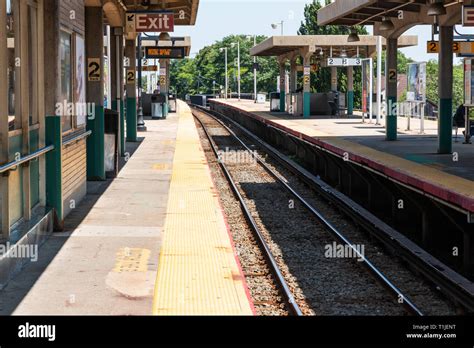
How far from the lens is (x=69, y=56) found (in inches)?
521

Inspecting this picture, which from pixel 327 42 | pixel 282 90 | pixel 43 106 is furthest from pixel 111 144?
pixel 282 90

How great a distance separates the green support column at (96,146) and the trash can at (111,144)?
0.51 metres

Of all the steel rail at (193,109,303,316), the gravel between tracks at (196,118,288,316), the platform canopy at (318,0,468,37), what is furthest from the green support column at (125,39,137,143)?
the gravel between tracks at (196,118,288,316)

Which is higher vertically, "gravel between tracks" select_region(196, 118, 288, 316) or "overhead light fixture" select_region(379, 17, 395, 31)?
"overhead light fixture" select_region(379, 17, 395, 31)

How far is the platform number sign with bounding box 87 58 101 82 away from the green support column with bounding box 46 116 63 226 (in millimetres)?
5036

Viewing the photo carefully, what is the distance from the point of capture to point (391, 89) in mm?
24828

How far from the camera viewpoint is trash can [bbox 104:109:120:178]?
18.2m

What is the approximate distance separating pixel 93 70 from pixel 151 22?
13.9 ft

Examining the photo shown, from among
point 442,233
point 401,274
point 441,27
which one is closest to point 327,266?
point 401,274

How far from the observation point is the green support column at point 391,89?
2383 cm

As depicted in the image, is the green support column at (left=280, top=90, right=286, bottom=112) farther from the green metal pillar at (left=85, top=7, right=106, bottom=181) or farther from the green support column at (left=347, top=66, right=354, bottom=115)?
the green metal pillar at (left=85, top=7, right=106, bottom=181)

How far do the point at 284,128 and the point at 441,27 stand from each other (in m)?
10.0

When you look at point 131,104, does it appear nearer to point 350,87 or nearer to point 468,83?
point 468,83

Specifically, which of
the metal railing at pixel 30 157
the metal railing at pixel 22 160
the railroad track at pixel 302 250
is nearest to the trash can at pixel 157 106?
the railroad track at pixel 302 250
